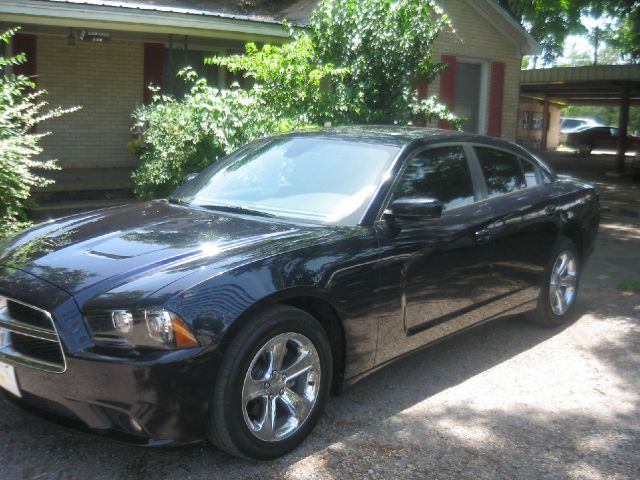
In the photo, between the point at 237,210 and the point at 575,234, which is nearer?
the point at 237,210

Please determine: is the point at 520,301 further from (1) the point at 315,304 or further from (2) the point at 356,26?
(2) the point at 356,26

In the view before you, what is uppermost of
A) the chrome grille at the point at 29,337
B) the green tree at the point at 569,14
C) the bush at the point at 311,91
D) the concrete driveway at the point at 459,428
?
the green tree at the point at 569,14

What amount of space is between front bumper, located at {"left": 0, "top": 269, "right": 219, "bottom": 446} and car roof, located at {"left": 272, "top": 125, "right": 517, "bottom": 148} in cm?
208

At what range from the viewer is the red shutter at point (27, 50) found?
1102cm

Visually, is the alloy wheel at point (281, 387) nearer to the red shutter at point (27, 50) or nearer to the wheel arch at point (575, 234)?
the wheel arch at point (575, 234)

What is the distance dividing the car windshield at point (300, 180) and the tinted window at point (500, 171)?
96cm

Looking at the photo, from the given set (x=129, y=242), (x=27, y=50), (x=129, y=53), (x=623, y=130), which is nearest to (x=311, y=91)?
(x=129, y=53)

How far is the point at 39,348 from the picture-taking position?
3338mm

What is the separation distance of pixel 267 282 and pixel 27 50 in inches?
363

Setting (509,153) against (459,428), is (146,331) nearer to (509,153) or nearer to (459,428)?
(459,428)

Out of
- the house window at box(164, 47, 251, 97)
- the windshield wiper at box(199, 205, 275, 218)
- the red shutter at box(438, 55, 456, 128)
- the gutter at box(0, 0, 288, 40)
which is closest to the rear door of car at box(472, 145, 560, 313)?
the windshield wiper at box(199, 205, 275, 218)

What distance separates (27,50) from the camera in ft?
36.5

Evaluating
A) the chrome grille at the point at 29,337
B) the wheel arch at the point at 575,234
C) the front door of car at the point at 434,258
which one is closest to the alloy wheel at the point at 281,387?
the front door of car at the point at 434,258

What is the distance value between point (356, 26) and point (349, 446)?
22.3 ft
